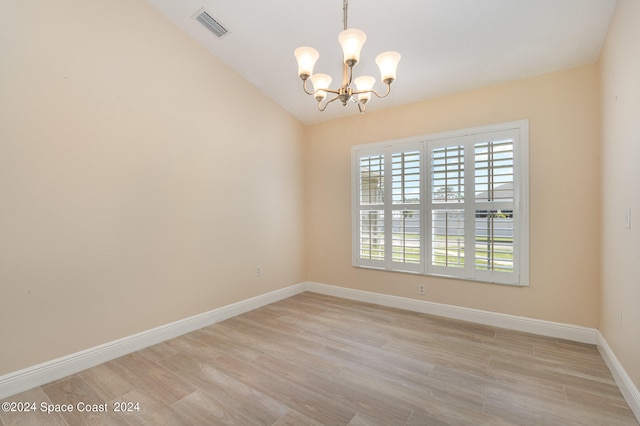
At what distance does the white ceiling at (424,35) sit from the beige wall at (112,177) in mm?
517

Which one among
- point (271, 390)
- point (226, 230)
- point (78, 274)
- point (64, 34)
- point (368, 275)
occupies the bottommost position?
point (271, 390)

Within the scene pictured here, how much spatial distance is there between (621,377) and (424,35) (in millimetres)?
3006

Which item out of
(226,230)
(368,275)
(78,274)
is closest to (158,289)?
(78,274)

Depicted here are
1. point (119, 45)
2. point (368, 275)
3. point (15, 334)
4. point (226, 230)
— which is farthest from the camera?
point (368, 275)

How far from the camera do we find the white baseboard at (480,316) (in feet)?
9.15

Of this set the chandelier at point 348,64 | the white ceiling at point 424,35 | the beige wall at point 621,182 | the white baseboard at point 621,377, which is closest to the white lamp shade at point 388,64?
the chandelier at point 348,64

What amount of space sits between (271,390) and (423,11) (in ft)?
10.2

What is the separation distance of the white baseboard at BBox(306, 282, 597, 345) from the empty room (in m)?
0.02

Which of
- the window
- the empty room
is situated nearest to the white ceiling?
the empty room

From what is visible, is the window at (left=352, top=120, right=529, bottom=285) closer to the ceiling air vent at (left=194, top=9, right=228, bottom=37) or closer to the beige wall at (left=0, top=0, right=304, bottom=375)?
the beige wall at (left=0, top=0, right=304, bottom=375)

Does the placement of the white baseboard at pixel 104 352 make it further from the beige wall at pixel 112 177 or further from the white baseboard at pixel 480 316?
the white baseboard at pixel 480 316

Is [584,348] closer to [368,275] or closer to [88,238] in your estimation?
[368,275]

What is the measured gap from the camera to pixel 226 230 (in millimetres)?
3484

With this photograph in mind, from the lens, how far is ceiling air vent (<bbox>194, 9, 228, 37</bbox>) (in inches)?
110
